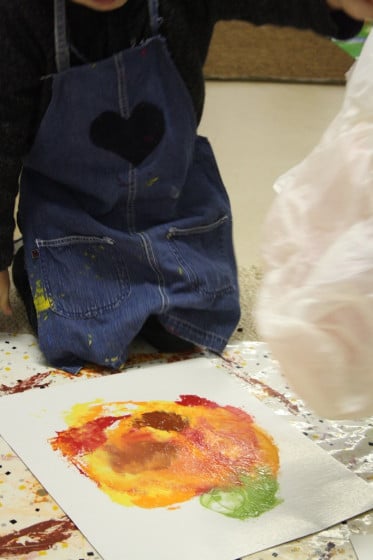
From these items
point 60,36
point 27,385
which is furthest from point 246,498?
point 60,36

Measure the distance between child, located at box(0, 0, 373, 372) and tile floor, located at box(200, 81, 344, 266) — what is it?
10.8 inches

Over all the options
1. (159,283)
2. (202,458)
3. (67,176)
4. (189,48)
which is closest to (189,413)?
(202,458)

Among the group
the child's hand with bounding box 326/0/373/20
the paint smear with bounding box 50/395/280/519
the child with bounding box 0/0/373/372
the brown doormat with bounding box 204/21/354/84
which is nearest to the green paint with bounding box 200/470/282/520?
the paint smear with bounding box 50/395/280/519

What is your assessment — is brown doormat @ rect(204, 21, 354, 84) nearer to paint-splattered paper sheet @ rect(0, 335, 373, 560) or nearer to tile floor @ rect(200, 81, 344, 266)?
tile floor @ rect(200, 81, 344, 266)

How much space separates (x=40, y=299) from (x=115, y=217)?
13cm

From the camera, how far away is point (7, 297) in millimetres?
904

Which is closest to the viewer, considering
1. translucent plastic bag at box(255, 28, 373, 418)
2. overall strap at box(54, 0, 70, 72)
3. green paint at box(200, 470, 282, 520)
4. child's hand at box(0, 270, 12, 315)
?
translucent plastic bag at box(255, 28, 373, 418)

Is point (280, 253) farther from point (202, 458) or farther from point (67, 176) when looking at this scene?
point (67, 176)

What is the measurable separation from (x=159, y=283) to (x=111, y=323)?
0.08 m

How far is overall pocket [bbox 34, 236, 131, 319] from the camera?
2.87 feet

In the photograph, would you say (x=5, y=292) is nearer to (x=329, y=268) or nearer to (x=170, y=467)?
(x=170, y=467)

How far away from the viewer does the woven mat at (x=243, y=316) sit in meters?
0.94

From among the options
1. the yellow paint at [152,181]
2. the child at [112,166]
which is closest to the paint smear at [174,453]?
the child at [112,166]

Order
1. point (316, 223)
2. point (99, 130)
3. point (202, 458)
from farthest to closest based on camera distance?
point (99, 130)
point (202, 458)
point (316, 223)
